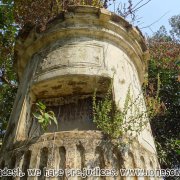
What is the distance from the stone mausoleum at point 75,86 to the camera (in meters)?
3.69

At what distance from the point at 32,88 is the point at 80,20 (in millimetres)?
1468

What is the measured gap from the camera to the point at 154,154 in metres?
4.31

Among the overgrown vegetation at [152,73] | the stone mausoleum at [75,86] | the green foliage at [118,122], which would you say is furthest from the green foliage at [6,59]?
the green foliage at [118,122]

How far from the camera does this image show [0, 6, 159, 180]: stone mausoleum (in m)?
3.69

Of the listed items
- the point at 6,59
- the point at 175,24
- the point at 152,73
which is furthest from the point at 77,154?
the point at 175,24

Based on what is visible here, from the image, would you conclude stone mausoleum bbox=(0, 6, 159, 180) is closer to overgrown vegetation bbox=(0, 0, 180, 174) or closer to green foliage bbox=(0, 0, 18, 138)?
overgrown vegetation bbox=(0, 0, 180, 174)

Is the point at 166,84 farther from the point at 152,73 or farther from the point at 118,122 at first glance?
the point at 118,122

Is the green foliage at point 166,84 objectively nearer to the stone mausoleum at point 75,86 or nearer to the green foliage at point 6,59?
the green foliage at point 6,59

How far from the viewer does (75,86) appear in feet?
15.6

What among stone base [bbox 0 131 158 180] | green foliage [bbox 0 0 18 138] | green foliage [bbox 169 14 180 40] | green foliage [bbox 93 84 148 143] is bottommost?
stone base [bbox 0 131 158 180]

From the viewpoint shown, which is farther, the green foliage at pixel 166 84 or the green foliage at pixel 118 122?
the green foliage at pixel 166 84

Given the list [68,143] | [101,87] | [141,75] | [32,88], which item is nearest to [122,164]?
[68,143]

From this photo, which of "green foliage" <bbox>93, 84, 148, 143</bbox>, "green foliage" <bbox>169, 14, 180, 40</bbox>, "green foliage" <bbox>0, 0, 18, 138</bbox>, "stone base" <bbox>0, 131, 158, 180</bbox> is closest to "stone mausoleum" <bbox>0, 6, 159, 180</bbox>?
"stone base" <bbox>0, 131, 158, 180</bbox>

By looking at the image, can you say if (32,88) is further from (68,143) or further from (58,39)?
(68,143)
